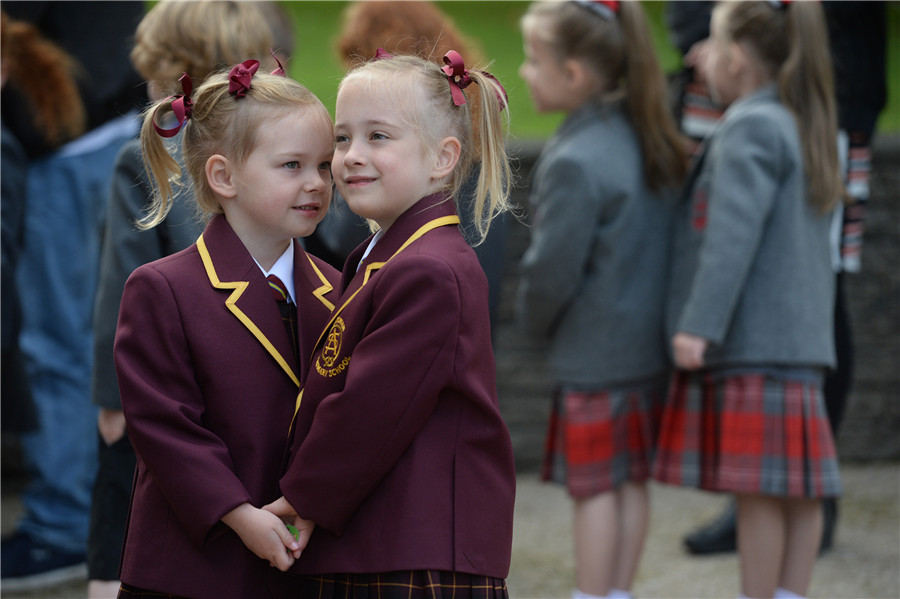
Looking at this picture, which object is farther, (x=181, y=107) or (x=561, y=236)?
(x=561, y=236)

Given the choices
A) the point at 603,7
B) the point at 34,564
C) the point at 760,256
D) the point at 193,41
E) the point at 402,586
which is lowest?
the point at 34,564

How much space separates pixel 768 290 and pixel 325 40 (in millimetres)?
2912

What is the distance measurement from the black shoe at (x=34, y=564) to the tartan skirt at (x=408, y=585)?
200cm

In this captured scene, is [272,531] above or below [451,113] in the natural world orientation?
below

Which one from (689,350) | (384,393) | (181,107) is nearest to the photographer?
(384,393)

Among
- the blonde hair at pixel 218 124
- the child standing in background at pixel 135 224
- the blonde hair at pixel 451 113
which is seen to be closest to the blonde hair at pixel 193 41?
the child standing in background at pixel 135 224

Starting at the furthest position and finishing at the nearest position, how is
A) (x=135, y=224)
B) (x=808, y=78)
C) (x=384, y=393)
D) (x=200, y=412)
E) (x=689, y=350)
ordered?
(x=808, y=78) < (x=689, y=350) < (x=135, y=224) < (x=200, y=412) < (x=384, y=393)

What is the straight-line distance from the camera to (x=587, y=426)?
Answer: 290cm

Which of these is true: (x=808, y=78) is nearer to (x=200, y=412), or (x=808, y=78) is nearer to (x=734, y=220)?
(x=734, y=220)

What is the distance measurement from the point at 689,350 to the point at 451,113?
1.28 metres

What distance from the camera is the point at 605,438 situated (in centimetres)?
289

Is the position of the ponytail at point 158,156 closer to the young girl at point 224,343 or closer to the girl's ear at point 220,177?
the young girl at point 224,343

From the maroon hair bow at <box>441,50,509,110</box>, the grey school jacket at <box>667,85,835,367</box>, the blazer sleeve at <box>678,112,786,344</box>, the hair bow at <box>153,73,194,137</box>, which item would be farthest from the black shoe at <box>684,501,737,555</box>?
the hair bow at <box>153,73,194,137</box>

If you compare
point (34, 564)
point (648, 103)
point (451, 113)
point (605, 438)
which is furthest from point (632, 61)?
point (34, 564)
